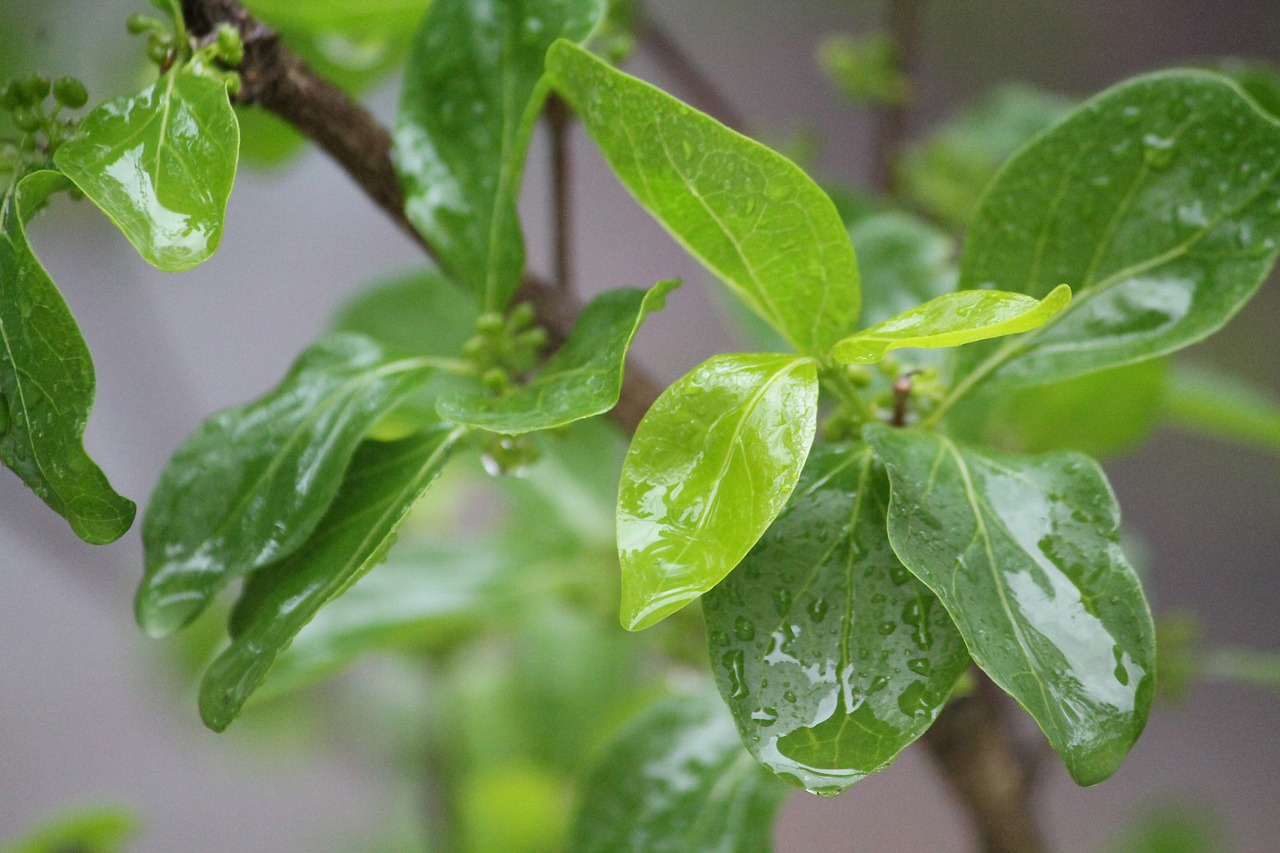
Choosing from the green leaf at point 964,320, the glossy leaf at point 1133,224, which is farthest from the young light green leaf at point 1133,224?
the green leaf at point 964,320

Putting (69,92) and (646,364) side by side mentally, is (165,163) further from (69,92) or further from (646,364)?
(646,364)

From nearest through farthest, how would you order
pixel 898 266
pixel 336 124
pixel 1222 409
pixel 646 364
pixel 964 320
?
pixel 964 320 → pixel 336 124 → pixel 898 266 → pixel 1222 409 → pixel 646 364

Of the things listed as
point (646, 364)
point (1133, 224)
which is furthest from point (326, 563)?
point (646, 364)

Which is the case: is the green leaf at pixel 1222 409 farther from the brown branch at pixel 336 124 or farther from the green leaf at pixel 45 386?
the green leaf at pixel 45 386

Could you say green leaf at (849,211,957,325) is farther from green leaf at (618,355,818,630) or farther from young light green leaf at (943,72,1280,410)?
green leaf at (618,355,818,630)

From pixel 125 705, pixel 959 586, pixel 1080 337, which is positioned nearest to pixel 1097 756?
pixel 959 586
